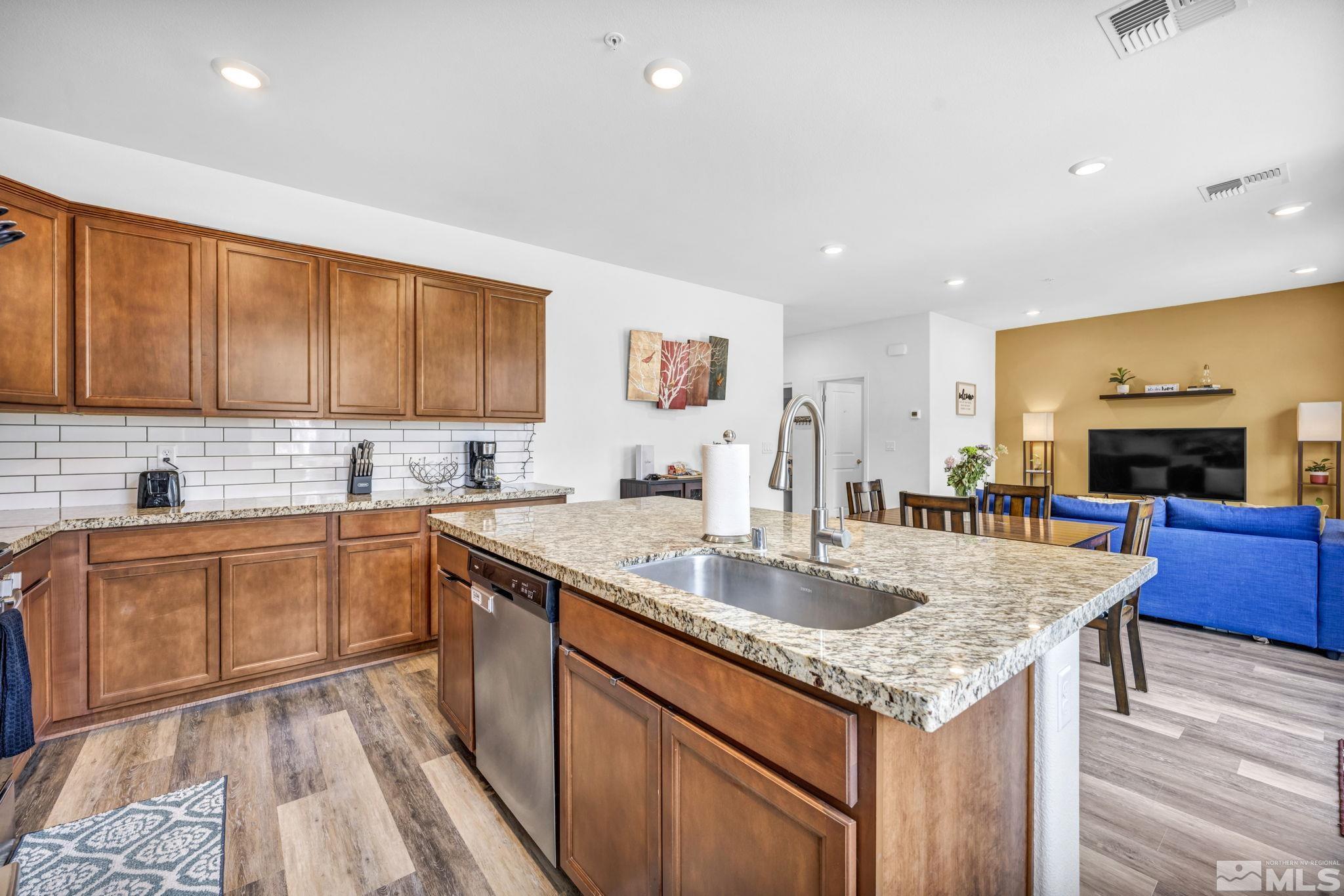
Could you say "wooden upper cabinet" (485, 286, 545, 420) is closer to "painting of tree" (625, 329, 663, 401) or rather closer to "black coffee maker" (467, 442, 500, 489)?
"black coffee maker" (467, 442, 500, 489)

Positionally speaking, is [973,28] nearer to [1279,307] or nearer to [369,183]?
[369,183]

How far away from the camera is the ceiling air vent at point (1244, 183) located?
3.11 metres

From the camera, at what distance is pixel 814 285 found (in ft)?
17.8

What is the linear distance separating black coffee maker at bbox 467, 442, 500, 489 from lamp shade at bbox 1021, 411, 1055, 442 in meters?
6.61

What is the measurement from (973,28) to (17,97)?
12.4ft

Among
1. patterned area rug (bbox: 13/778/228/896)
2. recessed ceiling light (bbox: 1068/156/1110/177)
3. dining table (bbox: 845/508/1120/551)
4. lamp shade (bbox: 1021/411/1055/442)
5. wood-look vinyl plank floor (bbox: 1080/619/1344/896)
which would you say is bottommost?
patterned area rug (bbox: 13/778/228/896)

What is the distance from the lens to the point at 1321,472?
563 centimetres

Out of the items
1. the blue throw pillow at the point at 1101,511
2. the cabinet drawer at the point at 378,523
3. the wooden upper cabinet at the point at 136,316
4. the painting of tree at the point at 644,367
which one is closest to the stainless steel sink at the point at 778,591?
the cabinet drawer at the point at 378,523

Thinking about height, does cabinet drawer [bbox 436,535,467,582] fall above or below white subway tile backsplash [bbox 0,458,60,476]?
below

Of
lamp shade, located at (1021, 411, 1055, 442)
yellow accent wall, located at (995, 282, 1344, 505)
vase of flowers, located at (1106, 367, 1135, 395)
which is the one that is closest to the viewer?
yellow accent wall, located at (995, 282, 1344, 505)

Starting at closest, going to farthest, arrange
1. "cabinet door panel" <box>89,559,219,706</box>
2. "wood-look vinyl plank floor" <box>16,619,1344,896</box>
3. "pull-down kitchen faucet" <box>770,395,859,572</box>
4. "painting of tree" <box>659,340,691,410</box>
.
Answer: "pull-down kitchen faucet" <box>770,395,859,572</box> → "wood-look vinyl plank floor" <box>16,619,1344,896</box> → "cabinet door panel" <box>89,559,219,706</box> → "painting of tree" <box>659,340,691,410</box>

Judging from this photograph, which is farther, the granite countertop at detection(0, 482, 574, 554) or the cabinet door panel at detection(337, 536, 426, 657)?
the cabinet door panel at detection(337, 536, 426, 657)

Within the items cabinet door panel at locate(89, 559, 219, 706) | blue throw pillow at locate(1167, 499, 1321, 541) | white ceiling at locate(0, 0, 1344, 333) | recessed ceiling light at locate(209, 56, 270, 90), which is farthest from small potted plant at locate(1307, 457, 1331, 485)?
cabinet door panel at locate(89, 559, 219, 706)

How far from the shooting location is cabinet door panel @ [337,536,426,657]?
2979 millimetres
